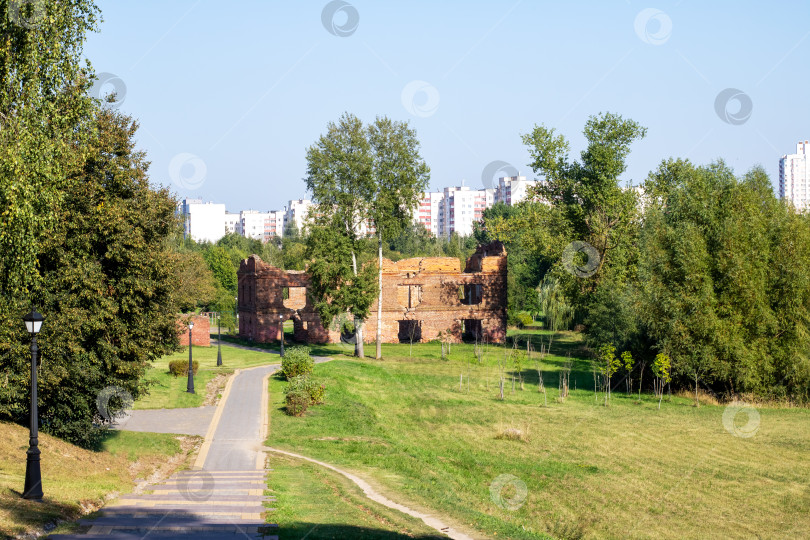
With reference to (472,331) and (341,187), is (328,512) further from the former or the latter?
(472,331)

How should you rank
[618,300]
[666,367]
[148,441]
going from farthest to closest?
[618,300]
[666,367]
[148,441]

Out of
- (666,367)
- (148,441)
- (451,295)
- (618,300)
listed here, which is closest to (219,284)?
(451,295)

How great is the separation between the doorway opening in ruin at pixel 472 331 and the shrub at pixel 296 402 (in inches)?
1297

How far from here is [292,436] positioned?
2503 centimetres

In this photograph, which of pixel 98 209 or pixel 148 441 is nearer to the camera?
pixel 98 209

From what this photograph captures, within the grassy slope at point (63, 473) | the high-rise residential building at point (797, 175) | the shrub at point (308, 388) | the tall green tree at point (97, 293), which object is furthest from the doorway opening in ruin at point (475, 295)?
the high-rise residential building at point (797, 175)

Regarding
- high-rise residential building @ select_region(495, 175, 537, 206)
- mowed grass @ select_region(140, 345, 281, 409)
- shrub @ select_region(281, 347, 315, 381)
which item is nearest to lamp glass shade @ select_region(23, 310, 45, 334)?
mowed grass @ select_region(140, 345, 281, 409)

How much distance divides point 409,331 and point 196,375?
83.7 feet

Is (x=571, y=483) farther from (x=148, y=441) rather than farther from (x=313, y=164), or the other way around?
(x=313, y=164)

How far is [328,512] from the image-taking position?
49.0ft

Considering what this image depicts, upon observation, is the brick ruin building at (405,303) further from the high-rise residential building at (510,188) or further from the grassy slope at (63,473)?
the high-rise residential building at (510,188)

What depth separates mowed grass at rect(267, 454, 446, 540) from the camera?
13.2m

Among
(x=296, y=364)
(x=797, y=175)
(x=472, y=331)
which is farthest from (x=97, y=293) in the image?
(x=797, y=175)

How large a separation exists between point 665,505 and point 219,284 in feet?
216
